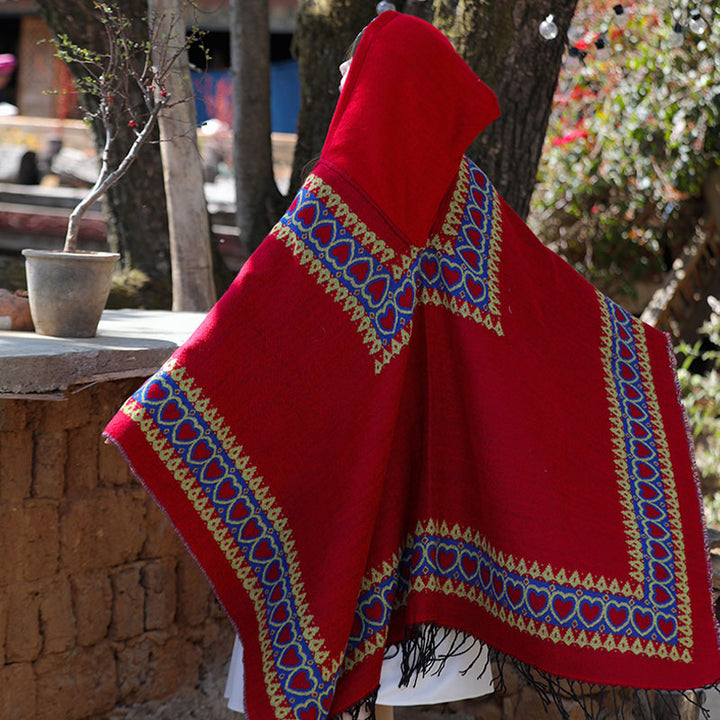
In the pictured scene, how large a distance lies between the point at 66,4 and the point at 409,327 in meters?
2.48

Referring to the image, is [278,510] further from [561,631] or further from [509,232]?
[509,232]

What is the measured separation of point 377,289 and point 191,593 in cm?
128

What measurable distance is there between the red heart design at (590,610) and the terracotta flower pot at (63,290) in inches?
52.4

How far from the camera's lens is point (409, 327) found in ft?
6.39

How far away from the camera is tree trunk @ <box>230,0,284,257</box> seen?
13.4ft

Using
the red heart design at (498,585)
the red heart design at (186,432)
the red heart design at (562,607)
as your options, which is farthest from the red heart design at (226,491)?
the red heart design at (562,607)

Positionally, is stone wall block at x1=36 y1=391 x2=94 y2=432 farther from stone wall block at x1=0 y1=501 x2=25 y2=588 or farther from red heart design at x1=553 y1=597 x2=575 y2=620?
red heart design at x1=553 y1=597 x2=575 y2=620

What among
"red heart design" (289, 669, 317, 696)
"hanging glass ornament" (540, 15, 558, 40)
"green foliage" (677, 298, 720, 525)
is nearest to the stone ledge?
"red heart design" (289, 669, 317, 696)

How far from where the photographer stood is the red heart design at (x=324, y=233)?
74.7 inches

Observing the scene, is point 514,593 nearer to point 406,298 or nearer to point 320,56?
point 406,298

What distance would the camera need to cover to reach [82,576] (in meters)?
2.48

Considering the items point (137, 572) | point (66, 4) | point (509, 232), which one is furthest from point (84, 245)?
point (509, 232)

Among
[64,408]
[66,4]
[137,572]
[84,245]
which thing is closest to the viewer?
[64,408]

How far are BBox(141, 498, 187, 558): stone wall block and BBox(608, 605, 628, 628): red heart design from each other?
3.92ft
